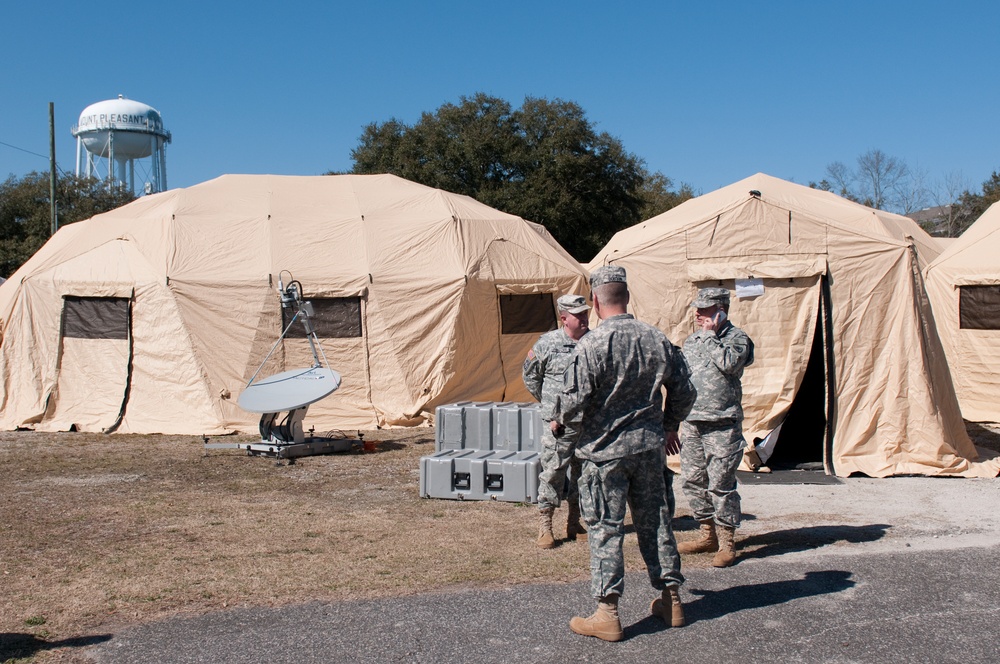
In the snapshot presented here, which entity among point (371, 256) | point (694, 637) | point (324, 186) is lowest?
point (694, 637)

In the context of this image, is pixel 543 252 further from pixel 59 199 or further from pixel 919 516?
pixel 59 199

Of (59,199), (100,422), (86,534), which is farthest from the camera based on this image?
(59,199)

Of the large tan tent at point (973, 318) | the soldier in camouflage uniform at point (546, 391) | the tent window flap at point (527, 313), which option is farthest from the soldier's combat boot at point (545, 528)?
the large tan tent at point (973, 318)

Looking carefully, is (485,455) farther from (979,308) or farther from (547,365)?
(979,308)

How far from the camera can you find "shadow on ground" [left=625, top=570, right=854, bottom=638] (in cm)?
483

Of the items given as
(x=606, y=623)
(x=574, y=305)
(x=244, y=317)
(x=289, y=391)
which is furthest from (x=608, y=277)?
(x=244, y=317)

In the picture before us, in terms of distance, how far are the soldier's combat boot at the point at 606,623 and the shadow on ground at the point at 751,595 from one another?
18 centimetres

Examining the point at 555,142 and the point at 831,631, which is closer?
the point at 831,631

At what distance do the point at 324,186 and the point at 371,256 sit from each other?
249 centimetres

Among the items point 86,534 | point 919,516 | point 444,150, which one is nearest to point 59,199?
point 444,150

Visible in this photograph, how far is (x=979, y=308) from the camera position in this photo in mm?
13906

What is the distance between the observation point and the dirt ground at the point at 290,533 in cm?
543

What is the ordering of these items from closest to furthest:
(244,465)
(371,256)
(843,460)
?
(843,460) < (244,465) < (371,256)

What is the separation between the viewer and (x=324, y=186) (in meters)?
15.5
